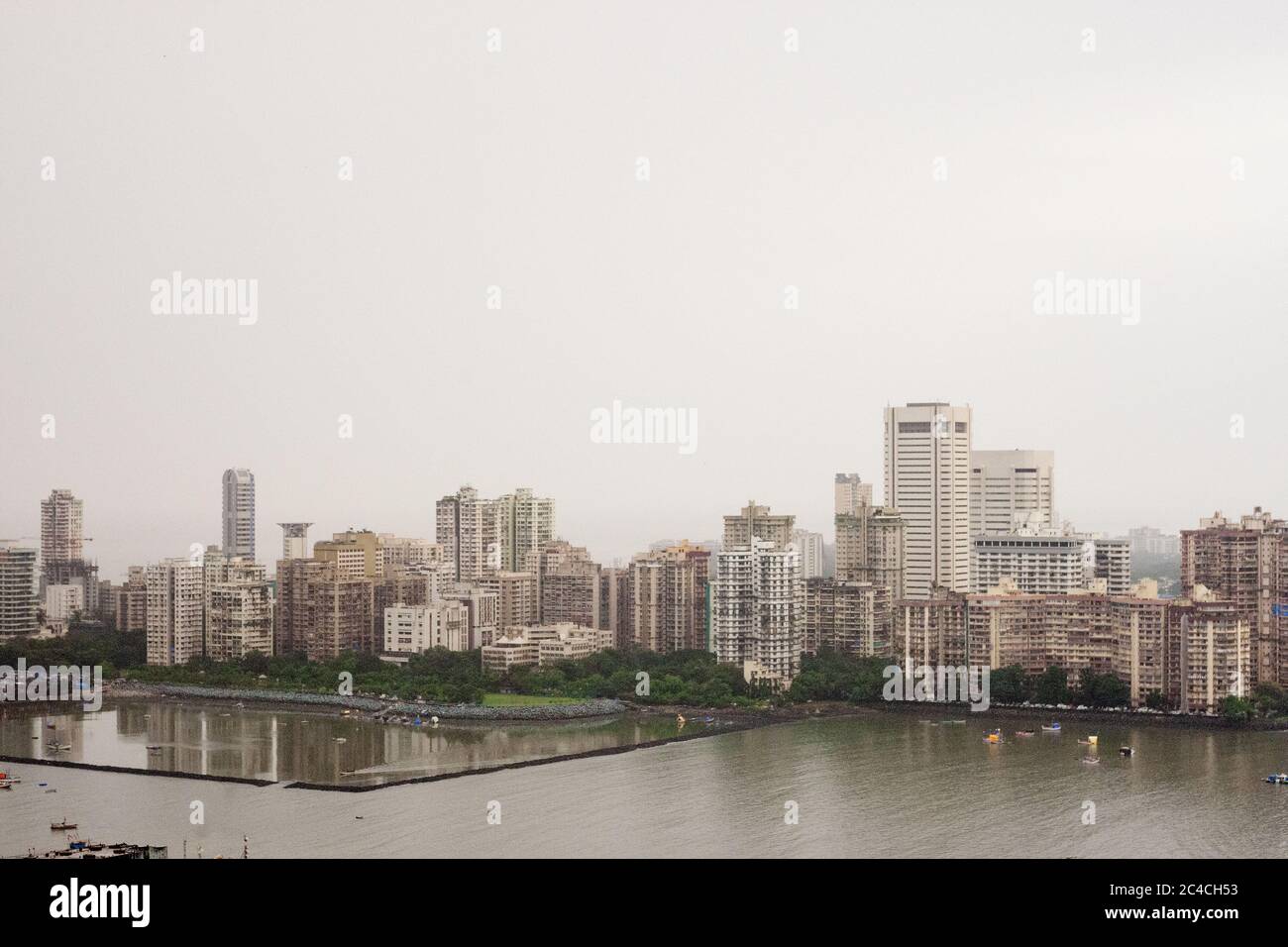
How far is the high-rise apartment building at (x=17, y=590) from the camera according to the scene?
9086 mm

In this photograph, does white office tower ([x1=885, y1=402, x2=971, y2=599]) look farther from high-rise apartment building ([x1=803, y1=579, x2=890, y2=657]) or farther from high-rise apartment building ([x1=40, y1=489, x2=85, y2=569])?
high-rise apartment building ([x1=40, y1=489, x2=85, y2=569])

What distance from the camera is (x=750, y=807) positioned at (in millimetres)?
5180

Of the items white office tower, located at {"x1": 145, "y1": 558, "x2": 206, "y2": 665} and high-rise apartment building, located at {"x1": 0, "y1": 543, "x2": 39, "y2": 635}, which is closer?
high-rise apartment building, located at {"x1": 0, "y1": 543, "x2": 39, "y2": 635}

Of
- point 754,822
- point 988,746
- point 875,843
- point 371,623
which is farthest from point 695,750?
point 371,623

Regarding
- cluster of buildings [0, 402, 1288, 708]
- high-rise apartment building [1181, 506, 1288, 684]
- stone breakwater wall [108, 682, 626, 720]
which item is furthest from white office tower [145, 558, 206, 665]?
high-rise apartment building [1181, 506, 1288, 684]

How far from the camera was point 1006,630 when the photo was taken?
29.4 ft

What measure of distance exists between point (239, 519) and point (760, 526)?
360 cm

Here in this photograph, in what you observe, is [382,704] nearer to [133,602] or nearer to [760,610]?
[760,610]

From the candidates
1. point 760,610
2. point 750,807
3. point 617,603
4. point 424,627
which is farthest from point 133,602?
point 750,807

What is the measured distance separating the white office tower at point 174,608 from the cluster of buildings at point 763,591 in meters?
0.02

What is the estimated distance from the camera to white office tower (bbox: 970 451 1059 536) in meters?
13.2

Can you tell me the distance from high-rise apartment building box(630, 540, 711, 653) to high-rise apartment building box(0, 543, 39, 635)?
13.0 ft
